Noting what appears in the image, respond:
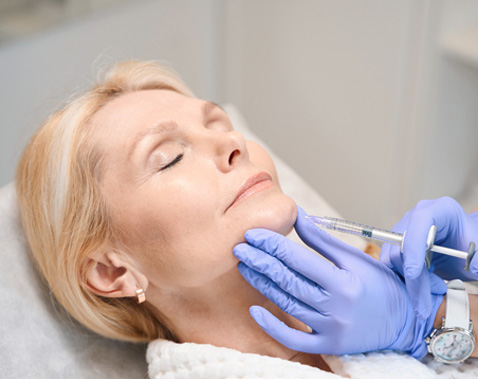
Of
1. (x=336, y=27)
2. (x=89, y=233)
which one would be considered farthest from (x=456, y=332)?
(x=336, y=27)

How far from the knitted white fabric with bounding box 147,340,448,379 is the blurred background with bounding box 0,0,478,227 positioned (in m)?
0.84

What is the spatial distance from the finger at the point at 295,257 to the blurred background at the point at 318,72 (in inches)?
32.9

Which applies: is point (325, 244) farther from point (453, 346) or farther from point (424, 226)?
point (453, 346)

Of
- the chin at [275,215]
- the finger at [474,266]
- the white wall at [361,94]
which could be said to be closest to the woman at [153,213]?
the chin at [275,215]

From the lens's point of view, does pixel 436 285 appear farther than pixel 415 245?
Yes

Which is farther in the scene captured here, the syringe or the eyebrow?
the eyebrow

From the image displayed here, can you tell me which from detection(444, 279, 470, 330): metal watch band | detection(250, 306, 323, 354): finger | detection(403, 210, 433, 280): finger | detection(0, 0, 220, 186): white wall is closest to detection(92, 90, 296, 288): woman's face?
detection(250, 306, 323, 354): finger

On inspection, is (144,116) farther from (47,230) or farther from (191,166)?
(47,230)

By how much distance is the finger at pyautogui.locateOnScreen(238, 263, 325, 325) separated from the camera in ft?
3.93

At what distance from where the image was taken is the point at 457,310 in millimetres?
1205

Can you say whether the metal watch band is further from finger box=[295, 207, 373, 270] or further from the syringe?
finger box=[295, 207, 373, 270]

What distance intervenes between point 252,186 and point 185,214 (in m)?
0.14

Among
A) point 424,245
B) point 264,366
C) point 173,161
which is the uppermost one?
point 173,161

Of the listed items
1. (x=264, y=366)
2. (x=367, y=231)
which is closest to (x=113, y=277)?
(x=264, y=366)
